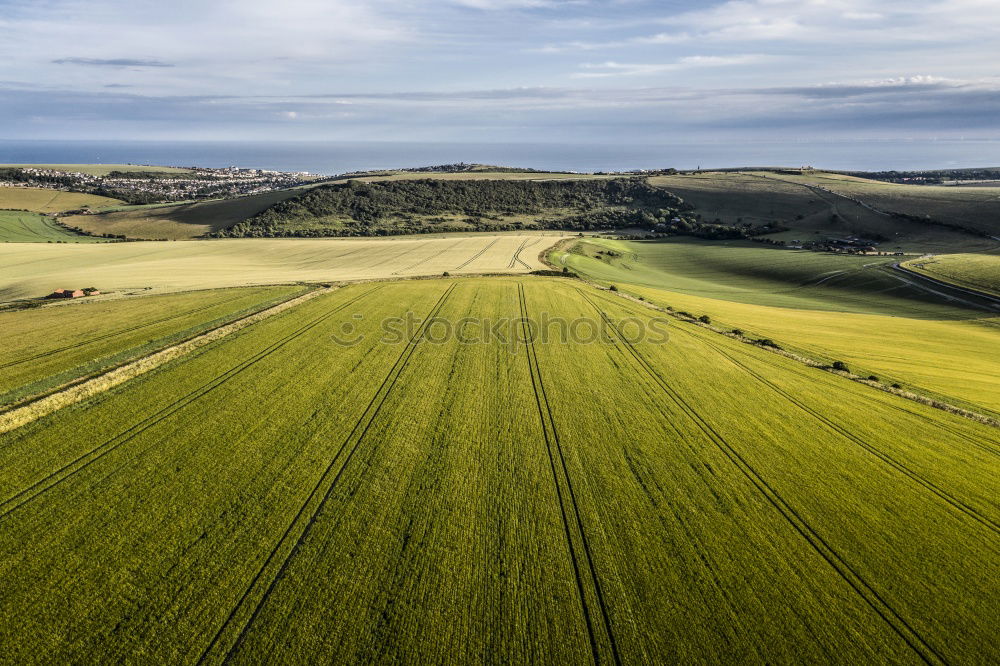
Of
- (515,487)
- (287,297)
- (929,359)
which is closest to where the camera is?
(515,487)

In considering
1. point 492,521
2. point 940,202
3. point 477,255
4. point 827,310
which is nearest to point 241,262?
point 477,255

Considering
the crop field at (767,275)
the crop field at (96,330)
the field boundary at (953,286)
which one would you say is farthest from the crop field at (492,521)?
the field boundary at (953,286)

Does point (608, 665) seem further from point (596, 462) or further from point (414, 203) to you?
point (414, 203)

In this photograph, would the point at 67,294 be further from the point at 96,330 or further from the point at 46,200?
the point at 46,200

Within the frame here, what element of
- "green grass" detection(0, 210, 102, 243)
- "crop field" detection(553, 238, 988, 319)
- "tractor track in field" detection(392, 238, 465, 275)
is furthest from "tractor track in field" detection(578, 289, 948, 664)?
"green grass" detection(0, 210, 102, 243)

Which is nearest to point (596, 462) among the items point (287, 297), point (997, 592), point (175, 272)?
point (997, 592)

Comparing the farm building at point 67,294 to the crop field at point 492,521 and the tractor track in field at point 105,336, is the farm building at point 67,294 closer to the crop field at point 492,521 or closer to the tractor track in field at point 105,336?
the tractor track in field at point 105,336

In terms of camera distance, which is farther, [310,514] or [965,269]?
[965,269]

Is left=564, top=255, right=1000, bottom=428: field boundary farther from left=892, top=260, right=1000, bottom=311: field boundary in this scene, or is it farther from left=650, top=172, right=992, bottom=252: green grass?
left=650, top=172, right=992, bottom=252: green grass
